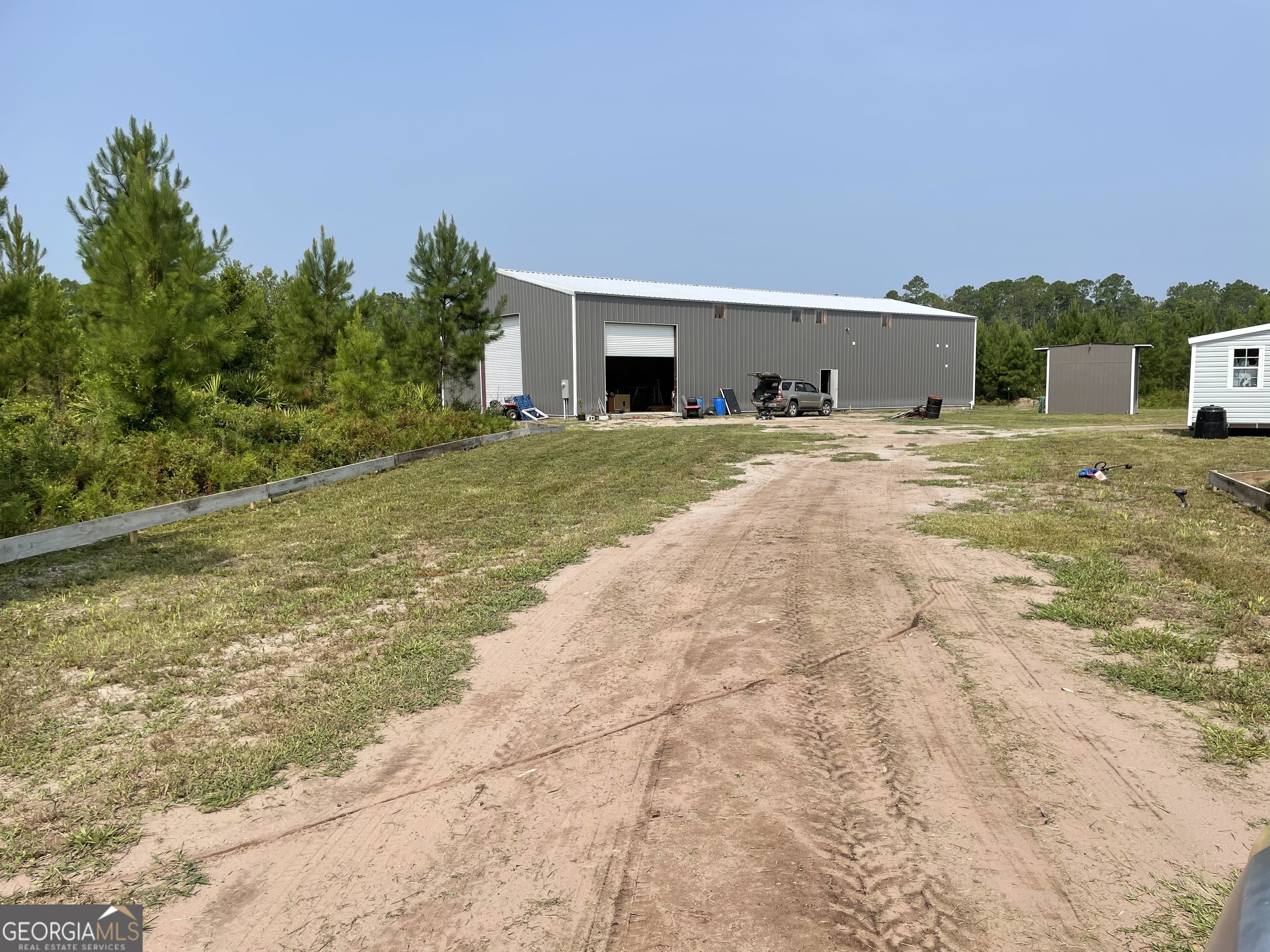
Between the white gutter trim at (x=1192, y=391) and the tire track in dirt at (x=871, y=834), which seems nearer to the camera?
the tire track in dirt at (x=871, y=834)

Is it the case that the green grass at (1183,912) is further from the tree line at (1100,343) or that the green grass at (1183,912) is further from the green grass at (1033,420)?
the tree line at (1100,343)

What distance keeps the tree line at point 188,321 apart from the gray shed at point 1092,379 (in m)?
28.9

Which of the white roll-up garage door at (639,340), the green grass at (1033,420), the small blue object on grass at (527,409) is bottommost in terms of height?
the green grass at (1033,420)

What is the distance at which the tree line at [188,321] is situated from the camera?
13.4 meters

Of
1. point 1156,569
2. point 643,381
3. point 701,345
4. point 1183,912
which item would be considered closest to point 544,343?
point 701,345

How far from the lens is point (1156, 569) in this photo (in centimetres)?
749

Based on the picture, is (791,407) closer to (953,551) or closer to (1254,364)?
(1254,364)

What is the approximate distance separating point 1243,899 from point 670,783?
2.41 metres

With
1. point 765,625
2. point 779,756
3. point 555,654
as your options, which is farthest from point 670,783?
point 765,625

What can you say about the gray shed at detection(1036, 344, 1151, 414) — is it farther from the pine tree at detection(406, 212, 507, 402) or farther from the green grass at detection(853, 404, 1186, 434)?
the pine tree at detection(406, 212, 507, 402)

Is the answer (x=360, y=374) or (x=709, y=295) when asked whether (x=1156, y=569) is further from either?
(x=709, y=295)

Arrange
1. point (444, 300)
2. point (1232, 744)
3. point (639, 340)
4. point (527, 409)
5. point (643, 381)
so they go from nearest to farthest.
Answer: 1. point (1232, 744)
2. point (444, 300)
3. point (527, 409)
4. point (639, 340)
5. point (643, 381)

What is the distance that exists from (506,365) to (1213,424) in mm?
27388

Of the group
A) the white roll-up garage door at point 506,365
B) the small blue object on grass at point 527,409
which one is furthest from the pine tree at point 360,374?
the white roll-up garage door at point 506,365
